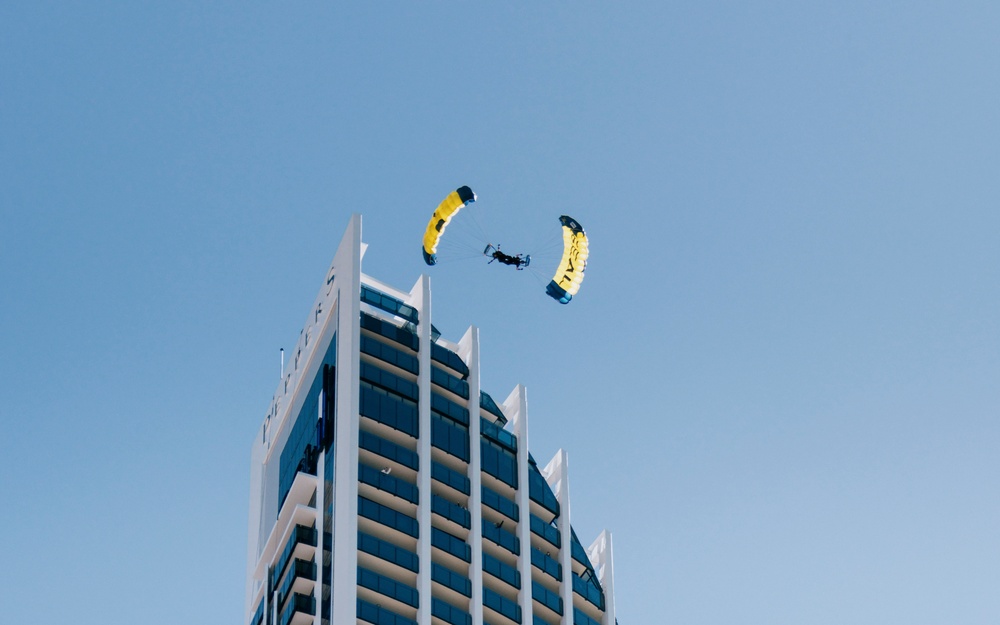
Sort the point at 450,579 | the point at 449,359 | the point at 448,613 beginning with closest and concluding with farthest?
the point at 448,613 < the point at 450,579 < the point at 449,359

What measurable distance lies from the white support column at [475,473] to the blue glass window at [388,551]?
5255 mm

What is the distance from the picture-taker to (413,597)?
4781 inches

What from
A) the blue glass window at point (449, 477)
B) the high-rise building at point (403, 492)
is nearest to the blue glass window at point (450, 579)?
the high-rise building at point (403, 492)

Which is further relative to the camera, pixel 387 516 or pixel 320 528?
pixel 320 528

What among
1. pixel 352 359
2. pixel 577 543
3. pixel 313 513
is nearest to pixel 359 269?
pixel 352 359

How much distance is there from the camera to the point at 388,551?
400ft

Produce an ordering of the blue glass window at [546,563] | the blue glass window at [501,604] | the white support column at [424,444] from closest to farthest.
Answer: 1. the white support column at [424,444]
2. the blue glass window at [501,604]
3. the blue glass window at [546,563]

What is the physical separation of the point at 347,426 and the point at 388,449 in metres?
3.49

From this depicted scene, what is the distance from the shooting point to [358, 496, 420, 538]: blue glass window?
122562 millimetres

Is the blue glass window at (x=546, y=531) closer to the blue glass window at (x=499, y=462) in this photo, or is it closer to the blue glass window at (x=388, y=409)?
the blue glass window at (x=499, y=462)

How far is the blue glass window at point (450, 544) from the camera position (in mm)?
126244

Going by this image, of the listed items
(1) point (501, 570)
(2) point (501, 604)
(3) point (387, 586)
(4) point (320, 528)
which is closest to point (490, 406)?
(1) point (501, 570)

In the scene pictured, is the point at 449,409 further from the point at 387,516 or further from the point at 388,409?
the point at 387,516

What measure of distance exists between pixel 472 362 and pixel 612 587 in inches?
840
